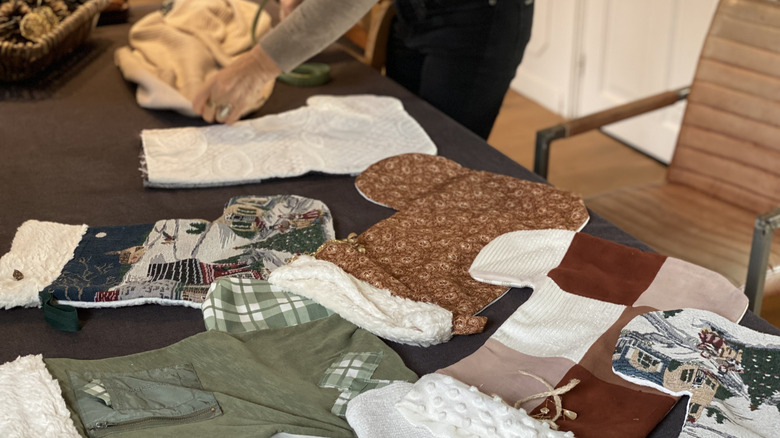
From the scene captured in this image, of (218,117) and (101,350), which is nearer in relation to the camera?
(101,350)

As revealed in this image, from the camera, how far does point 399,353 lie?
98 centimetres

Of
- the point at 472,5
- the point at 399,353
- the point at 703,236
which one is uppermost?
the point at 472,5

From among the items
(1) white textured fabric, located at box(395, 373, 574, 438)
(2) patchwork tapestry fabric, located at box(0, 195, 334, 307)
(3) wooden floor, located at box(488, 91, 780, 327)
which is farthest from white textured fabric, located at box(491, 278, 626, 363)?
(3) wooden floor, located at box(488, 91, 780, 327)

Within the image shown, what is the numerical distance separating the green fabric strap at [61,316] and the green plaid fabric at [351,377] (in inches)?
13.7

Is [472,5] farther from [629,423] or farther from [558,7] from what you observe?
[558,7]

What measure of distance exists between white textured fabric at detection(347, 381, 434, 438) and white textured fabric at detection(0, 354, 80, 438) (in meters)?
0.29

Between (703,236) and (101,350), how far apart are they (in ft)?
4.26

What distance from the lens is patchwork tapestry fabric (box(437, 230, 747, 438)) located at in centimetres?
88

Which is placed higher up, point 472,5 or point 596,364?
point 472,5

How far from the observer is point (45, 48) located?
6.20ft

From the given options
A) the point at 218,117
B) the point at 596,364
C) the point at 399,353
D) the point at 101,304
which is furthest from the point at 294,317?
the point at 218,117

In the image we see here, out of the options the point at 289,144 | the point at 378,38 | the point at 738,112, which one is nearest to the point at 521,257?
the point at 289,144

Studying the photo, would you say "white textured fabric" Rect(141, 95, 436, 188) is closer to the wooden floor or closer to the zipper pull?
the zipper pull

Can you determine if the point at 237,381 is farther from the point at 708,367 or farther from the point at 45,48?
the point at 45,48
